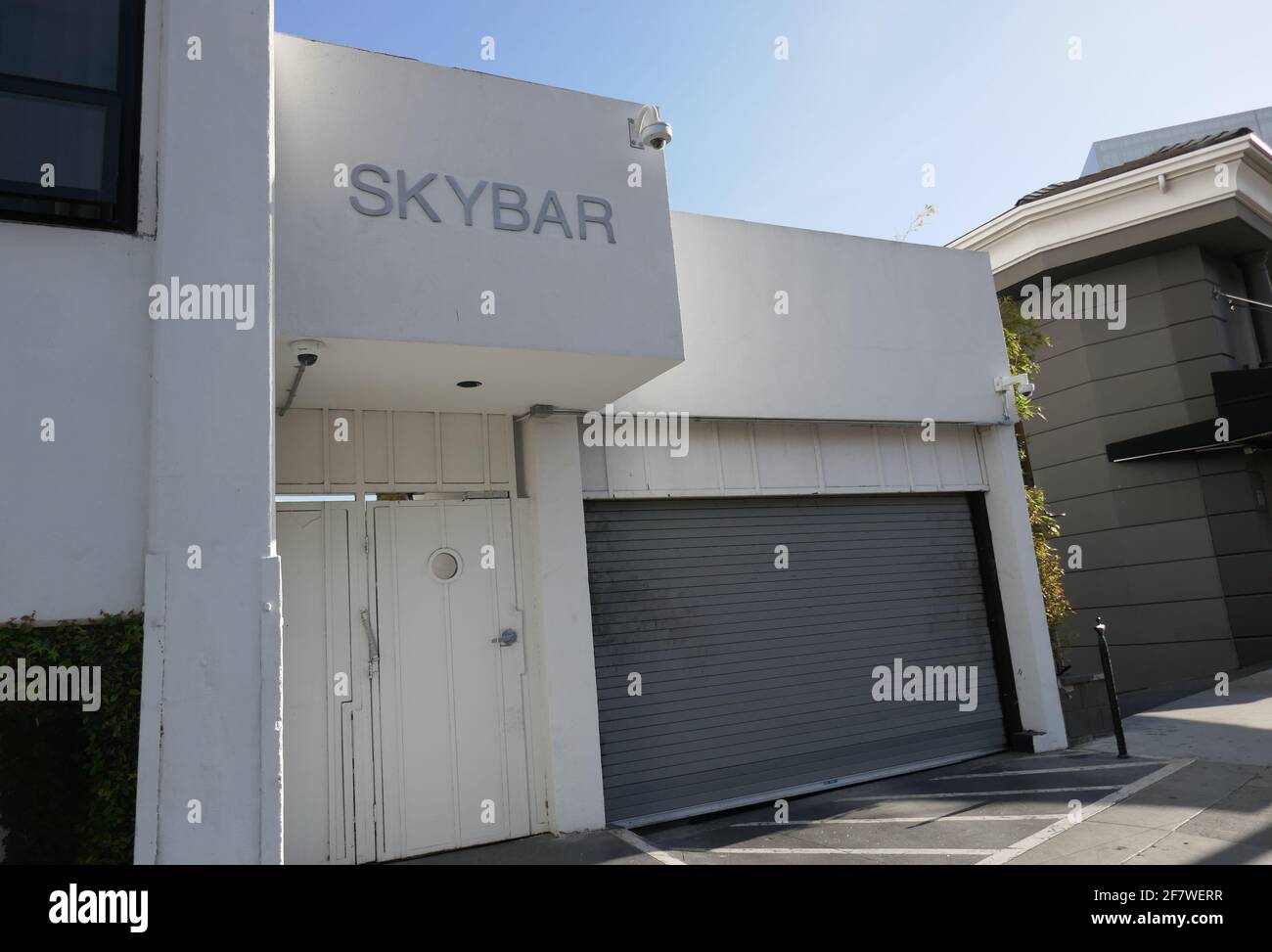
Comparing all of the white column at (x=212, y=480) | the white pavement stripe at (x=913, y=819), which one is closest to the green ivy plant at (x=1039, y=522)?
the white pavement stripe at (x=913, y=819)

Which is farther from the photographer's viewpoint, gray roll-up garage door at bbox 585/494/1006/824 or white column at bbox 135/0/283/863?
gray roll-up garage door at bbox 585/494/1006/824

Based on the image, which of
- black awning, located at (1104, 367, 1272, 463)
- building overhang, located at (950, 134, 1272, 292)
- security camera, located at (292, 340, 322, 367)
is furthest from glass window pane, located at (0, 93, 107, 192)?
black awning, located at (1104, 367, 1272, 463)

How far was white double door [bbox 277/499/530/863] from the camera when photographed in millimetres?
5512

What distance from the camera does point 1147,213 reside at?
12.3 m

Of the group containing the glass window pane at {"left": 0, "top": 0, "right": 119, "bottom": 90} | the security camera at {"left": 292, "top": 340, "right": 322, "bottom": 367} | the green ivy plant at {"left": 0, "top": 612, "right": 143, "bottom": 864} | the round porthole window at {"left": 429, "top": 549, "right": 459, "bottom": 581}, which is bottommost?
the green ivy plant at {"left": 0, "top": 612, "right": 143, "bottom": 864}

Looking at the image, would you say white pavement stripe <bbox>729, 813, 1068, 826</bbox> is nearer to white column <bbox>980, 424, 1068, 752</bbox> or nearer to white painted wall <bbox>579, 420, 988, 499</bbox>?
white column <bbox>980, 424, 1068, 752</bbox>

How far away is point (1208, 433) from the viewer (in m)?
11.6

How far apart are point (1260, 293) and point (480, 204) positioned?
44.7ft

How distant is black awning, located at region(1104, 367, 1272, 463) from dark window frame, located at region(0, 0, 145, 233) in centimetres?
1290

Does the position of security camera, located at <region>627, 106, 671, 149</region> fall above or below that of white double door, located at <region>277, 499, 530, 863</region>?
above

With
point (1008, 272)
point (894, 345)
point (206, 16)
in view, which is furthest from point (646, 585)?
point (1008, 272)

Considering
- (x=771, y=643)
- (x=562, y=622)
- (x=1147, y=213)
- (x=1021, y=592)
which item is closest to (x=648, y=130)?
(x=562, y=622)

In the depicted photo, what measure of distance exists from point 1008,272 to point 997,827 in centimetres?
1073
